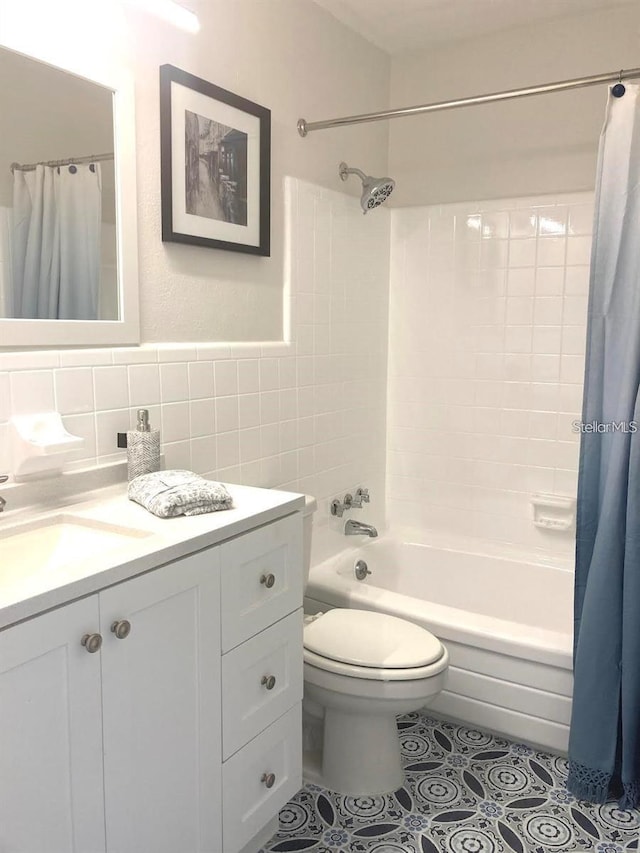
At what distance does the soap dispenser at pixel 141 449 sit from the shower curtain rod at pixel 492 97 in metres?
1.24

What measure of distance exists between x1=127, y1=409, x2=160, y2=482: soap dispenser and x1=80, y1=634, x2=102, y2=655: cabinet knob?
0.62 m

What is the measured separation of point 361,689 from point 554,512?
4.14ft

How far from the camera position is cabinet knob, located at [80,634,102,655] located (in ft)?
3.76

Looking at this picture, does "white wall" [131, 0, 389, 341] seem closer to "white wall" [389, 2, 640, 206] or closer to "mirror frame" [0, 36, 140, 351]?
"mirror frame" [0, 36, 140, 351]

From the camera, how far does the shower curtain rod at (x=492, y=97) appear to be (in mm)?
1907

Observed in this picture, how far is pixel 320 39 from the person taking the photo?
8.10 ft

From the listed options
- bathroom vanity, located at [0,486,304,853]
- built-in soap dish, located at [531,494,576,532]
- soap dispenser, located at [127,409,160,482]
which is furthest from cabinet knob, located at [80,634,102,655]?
built-in soap dish, located at [531,494,576,532]

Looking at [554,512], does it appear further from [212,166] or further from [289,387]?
[212,166]

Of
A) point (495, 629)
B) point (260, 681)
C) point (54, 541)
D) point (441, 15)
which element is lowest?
point (495, 629)

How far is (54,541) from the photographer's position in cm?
148

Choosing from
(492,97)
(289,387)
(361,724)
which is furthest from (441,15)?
(361,724)

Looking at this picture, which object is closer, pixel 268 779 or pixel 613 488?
pixel 268 779

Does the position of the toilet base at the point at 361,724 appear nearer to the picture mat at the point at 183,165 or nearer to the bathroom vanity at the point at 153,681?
the bathroom vanity at the point at 153,681

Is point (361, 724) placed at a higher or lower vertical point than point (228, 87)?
lower
